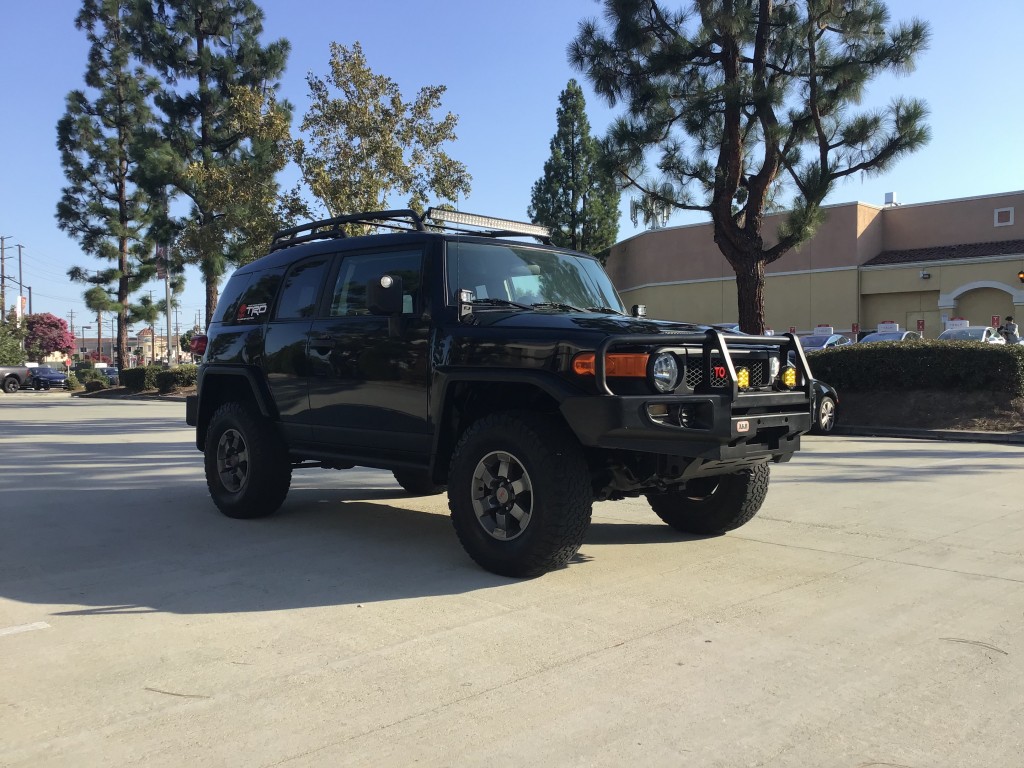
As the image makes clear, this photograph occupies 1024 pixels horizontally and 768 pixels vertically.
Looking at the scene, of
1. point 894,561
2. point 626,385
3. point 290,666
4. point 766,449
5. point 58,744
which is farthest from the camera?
point 894,561

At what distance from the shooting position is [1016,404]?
15156 mm

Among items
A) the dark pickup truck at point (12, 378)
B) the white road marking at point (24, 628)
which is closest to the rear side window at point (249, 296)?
the white road marking at point (24, 628)

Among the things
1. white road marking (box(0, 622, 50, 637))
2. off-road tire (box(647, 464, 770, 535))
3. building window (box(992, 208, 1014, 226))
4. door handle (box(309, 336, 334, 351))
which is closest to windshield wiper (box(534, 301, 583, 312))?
off-road tire (box(647, 464, 770, 535))

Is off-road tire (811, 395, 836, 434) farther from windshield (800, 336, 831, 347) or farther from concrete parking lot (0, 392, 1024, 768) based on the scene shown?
windshield (800, 336, 831, 347)

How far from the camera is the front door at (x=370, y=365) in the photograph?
547 centimetres

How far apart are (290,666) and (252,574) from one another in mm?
1598

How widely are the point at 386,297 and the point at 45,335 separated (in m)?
82.8

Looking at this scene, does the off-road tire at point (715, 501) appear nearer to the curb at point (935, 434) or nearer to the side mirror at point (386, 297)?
the side mirror at point (386, 297)

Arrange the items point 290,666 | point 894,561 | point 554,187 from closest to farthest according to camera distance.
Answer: point 290,666 < point 894,561 < point 554,187

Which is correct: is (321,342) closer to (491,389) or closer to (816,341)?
(491,389)

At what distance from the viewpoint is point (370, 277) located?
236 inches

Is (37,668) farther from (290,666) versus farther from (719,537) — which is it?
(719,537)

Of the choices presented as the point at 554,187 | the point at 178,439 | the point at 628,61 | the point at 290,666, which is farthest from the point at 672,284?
the point at 290,666

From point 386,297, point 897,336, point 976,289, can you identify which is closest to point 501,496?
point 386,297
